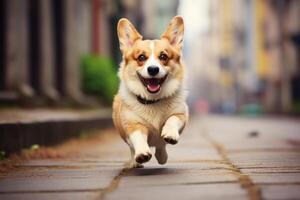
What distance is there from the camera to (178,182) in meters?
4.40

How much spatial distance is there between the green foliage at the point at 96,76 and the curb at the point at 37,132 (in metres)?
5.94

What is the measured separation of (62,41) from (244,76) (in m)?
48.1

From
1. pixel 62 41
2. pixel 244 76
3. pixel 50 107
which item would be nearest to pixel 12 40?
pixel 50 107

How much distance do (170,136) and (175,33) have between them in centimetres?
108

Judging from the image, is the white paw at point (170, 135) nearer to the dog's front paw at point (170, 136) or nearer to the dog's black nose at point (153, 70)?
the dog's front paw at point (170, 136)

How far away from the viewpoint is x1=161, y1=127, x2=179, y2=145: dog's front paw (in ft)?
16.3

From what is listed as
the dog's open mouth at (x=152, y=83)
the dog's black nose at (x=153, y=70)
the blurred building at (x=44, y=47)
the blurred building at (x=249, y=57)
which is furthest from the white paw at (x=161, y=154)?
the blurred building at (x=249, y=57)

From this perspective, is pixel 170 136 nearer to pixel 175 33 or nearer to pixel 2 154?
pixel 175 33

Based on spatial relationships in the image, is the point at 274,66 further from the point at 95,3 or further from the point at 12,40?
the point at 12,40

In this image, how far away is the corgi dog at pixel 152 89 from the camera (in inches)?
203

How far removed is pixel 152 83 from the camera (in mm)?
5273

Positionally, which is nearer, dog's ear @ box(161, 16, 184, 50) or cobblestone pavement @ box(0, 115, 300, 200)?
cobblestone pavement @ box(0, 115, 300, 200)

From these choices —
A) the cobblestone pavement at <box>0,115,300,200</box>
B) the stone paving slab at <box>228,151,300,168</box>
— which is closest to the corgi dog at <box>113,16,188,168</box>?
the cobblestone pavement at <box>0,115,300,200</box>

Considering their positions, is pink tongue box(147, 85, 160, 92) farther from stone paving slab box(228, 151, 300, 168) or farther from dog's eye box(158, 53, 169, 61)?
stone paving slab box(228, 151, 300, 168)
